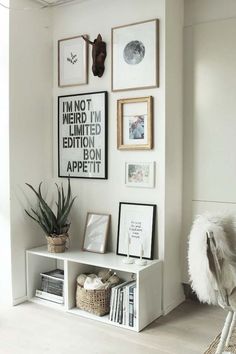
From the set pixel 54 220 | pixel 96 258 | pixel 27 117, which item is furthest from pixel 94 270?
pixel 27 117

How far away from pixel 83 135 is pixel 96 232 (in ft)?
2.76

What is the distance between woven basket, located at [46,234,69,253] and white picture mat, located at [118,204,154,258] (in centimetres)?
48

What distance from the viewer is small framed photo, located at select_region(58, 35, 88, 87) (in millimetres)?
3443

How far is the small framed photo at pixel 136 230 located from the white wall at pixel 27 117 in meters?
0.81

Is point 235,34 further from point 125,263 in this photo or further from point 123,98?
point 125,263

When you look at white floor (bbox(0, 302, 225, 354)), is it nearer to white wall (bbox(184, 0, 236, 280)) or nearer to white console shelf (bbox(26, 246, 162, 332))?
white console shelf (bbox(26, 246, 162, 332))

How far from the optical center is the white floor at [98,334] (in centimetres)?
256

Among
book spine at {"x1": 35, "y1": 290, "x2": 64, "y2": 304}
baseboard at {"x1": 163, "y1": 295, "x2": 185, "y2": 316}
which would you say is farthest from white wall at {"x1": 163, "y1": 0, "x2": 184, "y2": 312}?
book spine at {"x1": 35, "y1": 290, "x2": 64, "y2": 304}

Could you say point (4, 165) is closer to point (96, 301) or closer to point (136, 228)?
point (136, 228)

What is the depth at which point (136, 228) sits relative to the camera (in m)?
3.20

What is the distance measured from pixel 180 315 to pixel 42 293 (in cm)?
117

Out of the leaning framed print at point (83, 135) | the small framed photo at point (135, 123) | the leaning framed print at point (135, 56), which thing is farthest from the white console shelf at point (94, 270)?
the leaning framed print at point (135, 56)

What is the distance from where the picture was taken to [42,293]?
341 centimetres

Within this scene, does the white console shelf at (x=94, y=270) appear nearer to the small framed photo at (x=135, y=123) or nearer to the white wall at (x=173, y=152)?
the white wall at (x=173, y=152)
